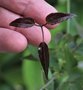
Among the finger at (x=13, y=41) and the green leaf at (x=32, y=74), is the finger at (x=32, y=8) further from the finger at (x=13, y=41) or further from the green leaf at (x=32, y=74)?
the green leaf at (x=32, y=74)

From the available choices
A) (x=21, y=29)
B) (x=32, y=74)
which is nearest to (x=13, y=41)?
(x=21, y=29)

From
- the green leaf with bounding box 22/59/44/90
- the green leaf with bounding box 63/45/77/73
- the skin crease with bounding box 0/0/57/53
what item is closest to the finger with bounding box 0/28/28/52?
the skin crease with bounding box 0/0/57/53

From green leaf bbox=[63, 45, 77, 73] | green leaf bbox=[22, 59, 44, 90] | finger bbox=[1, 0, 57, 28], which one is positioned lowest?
green leaf bbox=[22, 59, 44, 90]

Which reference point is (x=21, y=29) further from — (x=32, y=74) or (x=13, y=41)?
(x=32, y=74)

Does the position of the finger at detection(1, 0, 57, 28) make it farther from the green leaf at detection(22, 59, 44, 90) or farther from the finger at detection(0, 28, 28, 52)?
the green leaf at detection(22, 59, 44, 90)

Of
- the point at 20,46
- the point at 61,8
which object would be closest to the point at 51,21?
the point at 20,46

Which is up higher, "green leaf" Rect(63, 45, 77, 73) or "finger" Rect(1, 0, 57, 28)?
"finger" Rect(1, 0, 57, 28)

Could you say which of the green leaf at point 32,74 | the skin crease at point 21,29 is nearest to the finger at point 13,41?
the skin crease at point 21,29
